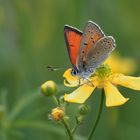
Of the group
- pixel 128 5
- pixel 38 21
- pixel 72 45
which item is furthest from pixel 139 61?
pixel 72 45

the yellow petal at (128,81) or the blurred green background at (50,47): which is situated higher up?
the yellow petal at (128,81)

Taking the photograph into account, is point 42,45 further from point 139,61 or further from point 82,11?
point 139,61

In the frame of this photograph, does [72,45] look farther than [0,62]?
No

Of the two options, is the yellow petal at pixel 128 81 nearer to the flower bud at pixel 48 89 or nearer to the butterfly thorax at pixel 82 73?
the butterfly thorax at pixel 82 73

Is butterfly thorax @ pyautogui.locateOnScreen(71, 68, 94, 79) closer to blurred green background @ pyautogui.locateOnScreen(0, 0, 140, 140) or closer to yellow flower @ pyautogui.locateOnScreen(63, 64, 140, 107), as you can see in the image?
yellow flower @ pyautogui.locateOnScreen(63, 64, 140, 107)

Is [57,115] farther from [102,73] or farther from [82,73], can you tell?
[102,73]

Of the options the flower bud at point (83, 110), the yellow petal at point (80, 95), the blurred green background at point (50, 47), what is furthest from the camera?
the blurred green background at point (50, 47)

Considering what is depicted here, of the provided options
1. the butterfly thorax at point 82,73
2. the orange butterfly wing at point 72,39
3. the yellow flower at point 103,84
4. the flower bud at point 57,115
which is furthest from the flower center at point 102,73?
the flower bud at point 57,115
